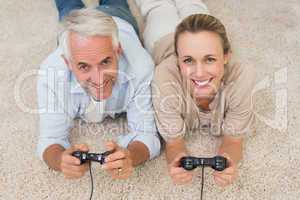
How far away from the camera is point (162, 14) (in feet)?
5.06

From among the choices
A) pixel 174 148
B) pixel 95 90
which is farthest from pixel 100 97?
pixel 174 148

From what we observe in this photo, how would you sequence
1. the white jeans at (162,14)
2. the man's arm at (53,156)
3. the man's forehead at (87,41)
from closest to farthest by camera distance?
the man's forehead at (87,41) < the man's arm at (53,156) < the white jeans at (162,14)

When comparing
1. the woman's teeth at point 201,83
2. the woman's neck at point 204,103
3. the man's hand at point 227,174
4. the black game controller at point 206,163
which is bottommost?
the man's hand at point 227,174

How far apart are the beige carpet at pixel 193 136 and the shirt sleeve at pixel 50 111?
93 millimetres

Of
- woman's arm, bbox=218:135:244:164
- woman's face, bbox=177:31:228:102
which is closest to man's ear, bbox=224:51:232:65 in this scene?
woman's face, bbox=177:31:228:102

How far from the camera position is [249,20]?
5.85 ft

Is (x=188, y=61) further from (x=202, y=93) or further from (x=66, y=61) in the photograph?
(x=66, y=61)

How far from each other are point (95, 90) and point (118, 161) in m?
0.21

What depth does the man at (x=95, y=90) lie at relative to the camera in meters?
1.07

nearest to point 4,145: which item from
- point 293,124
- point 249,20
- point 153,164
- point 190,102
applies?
point 153,164

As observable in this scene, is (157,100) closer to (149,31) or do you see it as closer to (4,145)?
(149,31)

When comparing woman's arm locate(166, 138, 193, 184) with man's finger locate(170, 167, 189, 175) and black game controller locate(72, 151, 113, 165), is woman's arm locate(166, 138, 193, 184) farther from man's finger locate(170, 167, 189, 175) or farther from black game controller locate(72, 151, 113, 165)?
black game controller locate(72, 151, 113, 165)

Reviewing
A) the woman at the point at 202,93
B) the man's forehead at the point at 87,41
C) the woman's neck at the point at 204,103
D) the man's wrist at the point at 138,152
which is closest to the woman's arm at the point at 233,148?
the woman at the point at 202,93

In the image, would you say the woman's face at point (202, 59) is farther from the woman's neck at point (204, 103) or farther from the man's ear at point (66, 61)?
the man's ear at point (66, 61)
